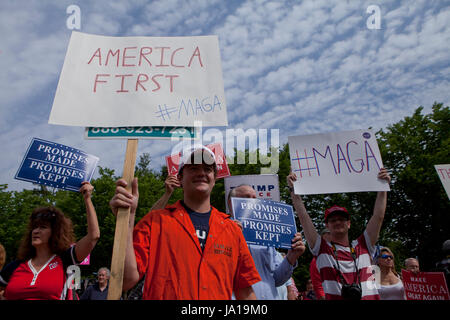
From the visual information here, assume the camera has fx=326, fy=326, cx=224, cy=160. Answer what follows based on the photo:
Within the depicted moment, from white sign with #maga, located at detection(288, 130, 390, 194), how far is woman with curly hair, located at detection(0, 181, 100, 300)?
8.23 feet

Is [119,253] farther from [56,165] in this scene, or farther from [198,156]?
[56,165]

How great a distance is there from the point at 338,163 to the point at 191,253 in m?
2.69

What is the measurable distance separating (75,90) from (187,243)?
1.60m

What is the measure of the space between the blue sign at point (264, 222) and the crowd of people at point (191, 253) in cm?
12

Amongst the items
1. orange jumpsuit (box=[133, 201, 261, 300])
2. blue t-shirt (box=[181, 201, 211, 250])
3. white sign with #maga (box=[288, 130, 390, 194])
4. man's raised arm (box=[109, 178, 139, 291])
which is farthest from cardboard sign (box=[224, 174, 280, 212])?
man's raised arm (box=[109, 178, 139, 291])

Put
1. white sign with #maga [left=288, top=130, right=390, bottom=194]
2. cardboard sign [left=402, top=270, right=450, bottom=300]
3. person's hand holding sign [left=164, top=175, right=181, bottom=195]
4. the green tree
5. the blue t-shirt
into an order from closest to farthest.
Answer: the blue t-shirt → cardboard sign [left=402, top=270, right=450, bottom=300] → white sign with #maga [left=288, top=130, right=390, bottom=194] → person's hand holding sign [left=164, top=175, right=181, bottom=195] → the green tree

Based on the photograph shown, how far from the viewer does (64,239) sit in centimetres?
318

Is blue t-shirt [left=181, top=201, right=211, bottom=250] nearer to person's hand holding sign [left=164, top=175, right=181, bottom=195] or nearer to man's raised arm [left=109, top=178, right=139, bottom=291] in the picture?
man's raised arm [left=109, top=178, right=139, bottom=291]

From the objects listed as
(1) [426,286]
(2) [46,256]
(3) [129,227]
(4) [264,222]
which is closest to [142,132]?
(3) [129,227]

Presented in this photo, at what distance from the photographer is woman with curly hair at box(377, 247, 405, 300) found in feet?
14.7

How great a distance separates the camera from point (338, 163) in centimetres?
417

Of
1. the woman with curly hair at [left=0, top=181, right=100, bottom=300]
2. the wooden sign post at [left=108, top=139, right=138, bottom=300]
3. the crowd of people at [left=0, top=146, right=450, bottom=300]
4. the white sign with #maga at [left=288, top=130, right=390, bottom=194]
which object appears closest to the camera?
the wooden sign post at [left=108, top=139, right=138, bottom=300]
